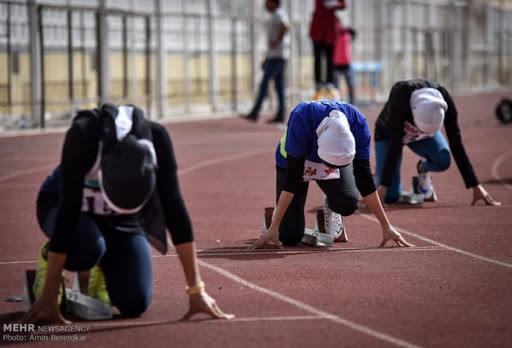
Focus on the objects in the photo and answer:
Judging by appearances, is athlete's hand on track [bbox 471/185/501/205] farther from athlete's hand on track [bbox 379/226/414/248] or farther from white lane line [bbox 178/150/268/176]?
white lane line [bbox 178/150/268/176]

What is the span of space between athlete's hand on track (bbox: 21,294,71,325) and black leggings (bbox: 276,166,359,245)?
11.1 feet

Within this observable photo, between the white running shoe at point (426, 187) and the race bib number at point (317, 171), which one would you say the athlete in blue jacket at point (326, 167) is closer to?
the race bib number at point (317, 171)

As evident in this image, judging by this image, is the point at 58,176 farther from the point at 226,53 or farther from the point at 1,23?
the point at 226,53

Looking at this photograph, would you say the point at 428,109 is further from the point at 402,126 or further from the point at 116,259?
the point at 116,259

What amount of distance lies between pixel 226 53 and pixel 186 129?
6.11 metres

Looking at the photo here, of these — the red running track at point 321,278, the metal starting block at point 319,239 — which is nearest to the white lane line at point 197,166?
the red running track at point 321,278

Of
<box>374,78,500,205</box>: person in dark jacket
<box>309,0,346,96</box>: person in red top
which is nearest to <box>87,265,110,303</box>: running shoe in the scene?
<box>374,78,500,205</box>: person in dark jacket

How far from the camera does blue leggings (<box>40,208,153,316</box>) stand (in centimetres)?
599

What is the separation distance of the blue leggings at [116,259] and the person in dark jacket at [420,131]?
15.0 ft

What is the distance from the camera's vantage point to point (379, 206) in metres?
8.21

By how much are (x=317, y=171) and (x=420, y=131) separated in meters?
2.53

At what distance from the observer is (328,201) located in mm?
8867

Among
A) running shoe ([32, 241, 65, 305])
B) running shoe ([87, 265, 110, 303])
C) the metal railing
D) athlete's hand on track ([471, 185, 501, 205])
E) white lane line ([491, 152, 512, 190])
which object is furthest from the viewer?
the metal railing

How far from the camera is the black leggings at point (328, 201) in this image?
8719 mm
